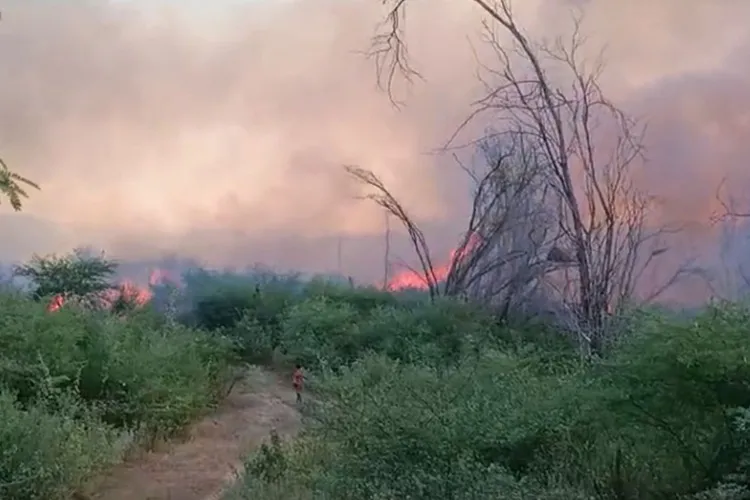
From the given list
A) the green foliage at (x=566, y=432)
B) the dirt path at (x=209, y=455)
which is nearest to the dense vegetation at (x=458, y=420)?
the green foliage at (x=566, y=432)

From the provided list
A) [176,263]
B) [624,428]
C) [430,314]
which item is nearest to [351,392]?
[624,428]

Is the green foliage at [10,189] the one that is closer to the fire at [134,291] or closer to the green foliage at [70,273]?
the green foliage at [70,273]

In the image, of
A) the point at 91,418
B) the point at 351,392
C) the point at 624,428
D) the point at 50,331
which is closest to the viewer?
the point at 624,428

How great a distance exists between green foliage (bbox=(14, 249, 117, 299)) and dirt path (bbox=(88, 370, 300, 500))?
280cm

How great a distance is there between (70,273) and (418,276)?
499 centimetres

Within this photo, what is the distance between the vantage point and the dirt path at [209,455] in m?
5.52

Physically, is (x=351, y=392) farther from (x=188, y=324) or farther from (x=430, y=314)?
(x=188, y=324)

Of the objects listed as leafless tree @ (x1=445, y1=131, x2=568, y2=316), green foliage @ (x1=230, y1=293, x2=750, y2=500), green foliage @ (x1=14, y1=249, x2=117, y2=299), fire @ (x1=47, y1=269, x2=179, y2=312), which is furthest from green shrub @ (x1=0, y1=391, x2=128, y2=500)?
leafless tree @ (x1=445, y1=131, x2=568, y2=316)

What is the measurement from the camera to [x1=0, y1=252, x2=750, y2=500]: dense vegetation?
3.92 m

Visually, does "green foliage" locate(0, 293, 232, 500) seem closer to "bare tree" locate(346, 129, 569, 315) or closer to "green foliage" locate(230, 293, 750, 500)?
"green foliage" locate(230, 293, 750, 500)

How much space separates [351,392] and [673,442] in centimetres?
175

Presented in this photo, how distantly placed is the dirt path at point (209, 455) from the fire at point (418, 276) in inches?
141

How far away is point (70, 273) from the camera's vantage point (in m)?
11.4

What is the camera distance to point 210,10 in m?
10.1
